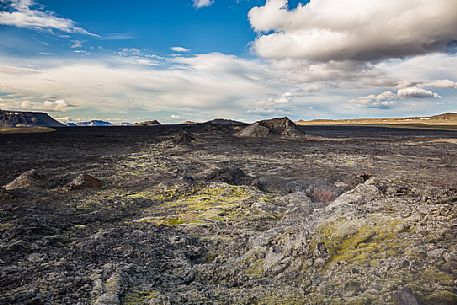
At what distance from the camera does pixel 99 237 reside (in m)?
8.57

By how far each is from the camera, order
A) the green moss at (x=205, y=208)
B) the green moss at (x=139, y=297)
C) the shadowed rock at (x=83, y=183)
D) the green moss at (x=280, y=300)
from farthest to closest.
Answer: the shadowed rock at (x=83, y=183) < the green moss at (x=205, y=208) < the green moss at (x=139, y=297) < the green moss at (x=280, y=300)

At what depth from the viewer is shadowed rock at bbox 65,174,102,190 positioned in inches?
583

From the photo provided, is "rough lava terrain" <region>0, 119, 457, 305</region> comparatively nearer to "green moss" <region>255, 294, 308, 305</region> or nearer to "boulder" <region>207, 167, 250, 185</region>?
"green moss" <region>255, 294, 308, 305</region>

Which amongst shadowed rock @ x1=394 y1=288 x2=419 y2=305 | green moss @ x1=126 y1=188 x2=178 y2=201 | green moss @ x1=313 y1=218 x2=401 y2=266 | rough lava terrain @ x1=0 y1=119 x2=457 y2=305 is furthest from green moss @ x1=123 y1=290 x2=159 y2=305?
green moss @ x1=126 y1=188 x2=178 y2=201

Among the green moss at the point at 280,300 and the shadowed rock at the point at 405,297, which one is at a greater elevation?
the shadowed rock at the point at 405,297

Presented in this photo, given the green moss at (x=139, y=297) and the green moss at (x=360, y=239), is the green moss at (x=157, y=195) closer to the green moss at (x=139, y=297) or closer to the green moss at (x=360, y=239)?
the green moss at (x=139, y=297)

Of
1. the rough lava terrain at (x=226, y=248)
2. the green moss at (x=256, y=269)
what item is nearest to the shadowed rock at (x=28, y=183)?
the rough lava terrain at (x=226, y=248)

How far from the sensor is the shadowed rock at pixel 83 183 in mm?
14812

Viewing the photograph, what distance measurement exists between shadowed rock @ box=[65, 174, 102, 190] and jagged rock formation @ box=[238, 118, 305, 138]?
136 ft

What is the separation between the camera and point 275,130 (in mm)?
58219

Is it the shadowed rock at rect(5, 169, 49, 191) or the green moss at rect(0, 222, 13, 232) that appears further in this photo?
the shadowed rock at rect(5, 169, 49, 191)

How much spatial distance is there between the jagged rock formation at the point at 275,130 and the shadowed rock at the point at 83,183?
136ft

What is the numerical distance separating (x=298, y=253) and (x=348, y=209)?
5.40ft

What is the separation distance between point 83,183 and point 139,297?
35.3ft
